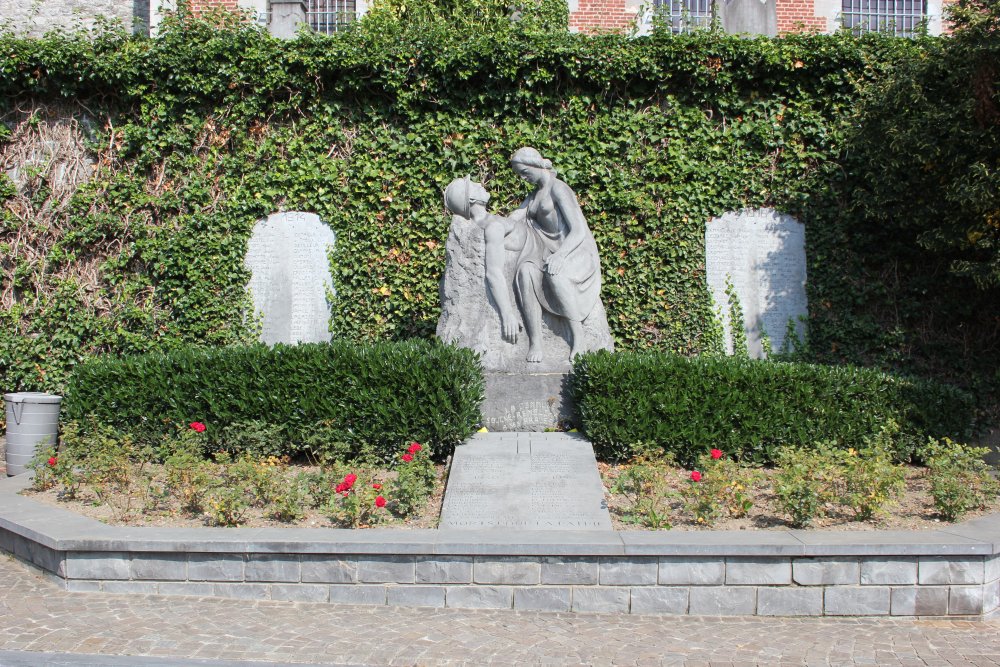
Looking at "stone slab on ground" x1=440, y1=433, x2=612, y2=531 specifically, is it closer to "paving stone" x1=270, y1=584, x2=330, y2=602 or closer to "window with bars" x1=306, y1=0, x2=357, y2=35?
"paving stone" x1=270, y1=584, x2=330, y2=602

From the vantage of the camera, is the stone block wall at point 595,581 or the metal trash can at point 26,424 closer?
the stone block wall at point 595,581

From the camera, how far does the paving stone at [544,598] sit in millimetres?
4758

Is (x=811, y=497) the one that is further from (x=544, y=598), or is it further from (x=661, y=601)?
(x=544, y=598)

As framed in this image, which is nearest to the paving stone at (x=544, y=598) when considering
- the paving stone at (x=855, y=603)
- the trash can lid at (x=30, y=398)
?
the paving stone at (x=855, y=603)

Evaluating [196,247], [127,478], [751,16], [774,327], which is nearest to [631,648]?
[127,478]

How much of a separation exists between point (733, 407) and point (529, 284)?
2.30 metres

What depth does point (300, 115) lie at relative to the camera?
1054cm

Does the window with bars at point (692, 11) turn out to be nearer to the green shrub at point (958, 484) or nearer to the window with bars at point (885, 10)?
the window with bars at point (885, 10)

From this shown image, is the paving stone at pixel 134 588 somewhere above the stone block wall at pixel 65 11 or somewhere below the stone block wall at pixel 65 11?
below

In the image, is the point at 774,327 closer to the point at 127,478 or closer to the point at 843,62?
the point at 843,62

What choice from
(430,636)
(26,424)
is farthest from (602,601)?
(26,424)

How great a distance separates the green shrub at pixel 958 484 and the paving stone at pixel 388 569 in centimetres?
375

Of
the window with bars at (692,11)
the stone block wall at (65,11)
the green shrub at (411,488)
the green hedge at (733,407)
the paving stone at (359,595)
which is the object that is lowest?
the paving stone at (359,595)

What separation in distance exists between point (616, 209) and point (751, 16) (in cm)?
314
